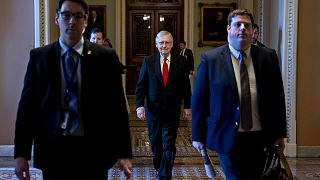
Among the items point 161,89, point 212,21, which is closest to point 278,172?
point 161,89

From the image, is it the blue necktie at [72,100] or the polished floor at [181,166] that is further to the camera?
the polished floor at [181,166]

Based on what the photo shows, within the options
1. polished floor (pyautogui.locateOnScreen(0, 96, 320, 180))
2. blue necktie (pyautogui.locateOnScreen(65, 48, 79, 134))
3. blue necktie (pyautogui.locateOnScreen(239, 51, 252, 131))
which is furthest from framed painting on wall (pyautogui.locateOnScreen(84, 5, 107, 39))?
blue necktie (pyautogui.locateOnScreen(65, 48, 79, 134))

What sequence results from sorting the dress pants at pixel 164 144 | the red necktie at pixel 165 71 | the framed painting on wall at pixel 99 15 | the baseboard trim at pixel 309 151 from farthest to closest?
the framed painting on wall at pixel 99 15 → the baseboard trim at pixel 309 151 → the red necktie at pixel 165 71 → the dress pants at pixel 164 144

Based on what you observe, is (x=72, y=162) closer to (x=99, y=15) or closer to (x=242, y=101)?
(x=242, y=101)

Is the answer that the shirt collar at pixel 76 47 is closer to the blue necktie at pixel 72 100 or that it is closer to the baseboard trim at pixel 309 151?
the blue necktie at pixel 72 100

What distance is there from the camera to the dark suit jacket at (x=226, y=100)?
323cm

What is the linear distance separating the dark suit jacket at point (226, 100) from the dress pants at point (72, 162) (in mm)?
989

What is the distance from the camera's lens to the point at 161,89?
16.9 ft

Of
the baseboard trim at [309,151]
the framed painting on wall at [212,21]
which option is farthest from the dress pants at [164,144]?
the framed painting on wall at [212,21]

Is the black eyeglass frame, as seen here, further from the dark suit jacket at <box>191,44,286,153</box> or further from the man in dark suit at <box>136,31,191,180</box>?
the man in dark suit at <box>136,31,191,180</box>

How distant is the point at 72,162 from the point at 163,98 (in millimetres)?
2633

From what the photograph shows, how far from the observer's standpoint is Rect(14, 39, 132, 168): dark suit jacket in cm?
251

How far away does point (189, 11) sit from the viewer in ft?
43.8

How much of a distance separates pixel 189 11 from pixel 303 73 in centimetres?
685
